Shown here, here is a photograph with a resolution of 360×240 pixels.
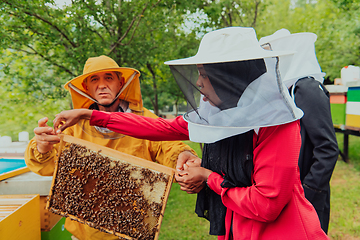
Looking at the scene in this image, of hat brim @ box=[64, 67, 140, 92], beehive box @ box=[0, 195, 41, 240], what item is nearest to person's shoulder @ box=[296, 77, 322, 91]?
hat brim @ box=[64, 67, 140, 92]

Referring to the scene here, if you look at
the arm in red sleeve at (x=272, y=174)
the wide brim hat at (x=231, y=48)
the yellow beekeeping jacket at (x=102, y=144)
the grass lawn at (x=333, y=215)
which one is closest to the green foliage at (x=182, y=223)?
the grass lawn at (x=333, y=215)

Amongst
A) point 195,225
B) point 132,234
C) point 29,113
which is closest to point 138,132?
point 132,234

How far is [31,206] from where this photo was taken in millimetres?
2191

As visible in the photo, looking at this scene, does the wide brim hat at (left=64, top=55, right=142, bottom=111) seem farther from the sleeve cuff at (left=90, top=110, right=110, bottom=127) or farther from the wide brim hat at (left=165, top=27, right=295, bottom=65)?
the wide brim hat at (left=165, top=27, right=295, bottom=65)

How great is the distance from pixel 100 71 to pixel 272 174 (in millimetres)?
1873

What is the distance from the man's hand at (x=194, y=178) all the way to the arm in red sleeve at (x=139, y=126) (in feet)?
1.26

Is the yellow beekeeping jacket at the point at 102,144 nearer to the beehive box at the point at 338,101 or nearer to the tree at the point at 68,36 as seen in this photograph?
the tree at the point at 68,36

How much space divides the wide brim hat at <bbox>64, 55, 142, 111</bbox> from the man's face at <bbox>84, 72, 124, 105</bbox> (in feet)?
0.23

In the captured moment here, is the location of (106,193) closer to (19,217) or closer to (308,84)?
(19,217)

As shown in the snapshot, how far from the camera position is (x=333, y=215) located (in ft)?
16.1

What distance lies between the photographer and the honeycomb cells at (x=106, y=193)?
1813 mm

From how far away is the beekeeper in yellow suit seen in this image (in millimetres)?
2082

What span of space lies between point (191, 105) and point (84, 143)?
0.98m

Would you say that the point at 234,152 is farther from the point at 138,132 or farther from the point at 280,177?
the point at 138,132
